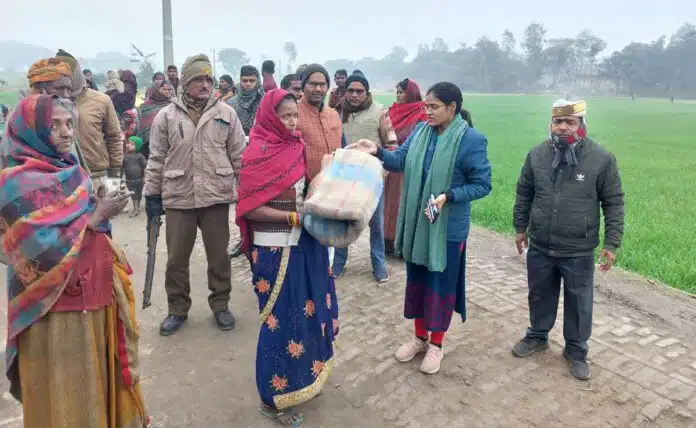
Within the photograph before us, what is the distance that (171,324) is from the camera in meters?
4.32

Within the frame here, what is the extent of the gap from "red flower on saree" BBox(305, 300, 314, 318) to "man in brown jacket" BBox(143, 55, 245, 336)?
146cm

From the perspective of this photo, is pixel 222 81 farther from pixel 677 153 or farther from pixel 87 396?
pixel 677 153

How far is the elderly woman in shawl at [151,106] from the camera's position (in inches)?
277

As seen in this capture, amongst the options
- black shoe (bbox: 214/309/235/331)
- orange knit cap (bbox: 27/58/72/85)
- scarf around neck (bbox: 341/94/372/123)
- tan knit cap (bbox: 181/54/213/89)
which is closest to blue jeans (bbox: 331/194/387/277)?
scarf around neck (bbox: 341/94/372/123)

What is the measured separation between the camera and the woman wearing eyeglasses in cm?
338

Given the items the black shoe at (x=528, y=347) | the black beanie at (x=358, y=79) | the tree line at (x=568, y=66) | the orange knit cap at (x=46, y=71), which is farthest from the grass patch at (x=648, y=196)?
the tree line at (x=568, y=66)

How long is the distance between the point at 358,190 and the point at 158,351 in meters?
2.31

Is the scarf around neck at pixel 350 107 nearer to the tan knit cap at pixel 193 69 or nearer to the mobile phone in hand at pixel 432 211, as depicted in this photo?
the tan knit cap at pixel 193 69

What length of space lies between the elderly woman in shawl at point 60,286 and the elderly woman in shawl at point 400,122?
3888mm

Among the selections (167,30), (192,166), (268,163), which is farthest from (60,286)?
(167,30)

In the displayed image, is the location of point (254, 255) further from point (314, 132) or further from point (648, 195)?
point (648, 195)

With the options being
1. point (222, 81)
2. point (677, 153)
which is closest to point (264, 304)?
point (222, 81)

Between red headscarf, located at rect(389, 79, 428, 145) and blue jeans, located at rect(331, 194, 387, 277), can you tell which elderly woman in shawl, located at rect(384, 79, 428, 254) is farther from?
blue jeans, located at rect(331, 194, 387, 277)

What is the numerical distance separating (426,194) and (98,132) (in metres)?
3.31
